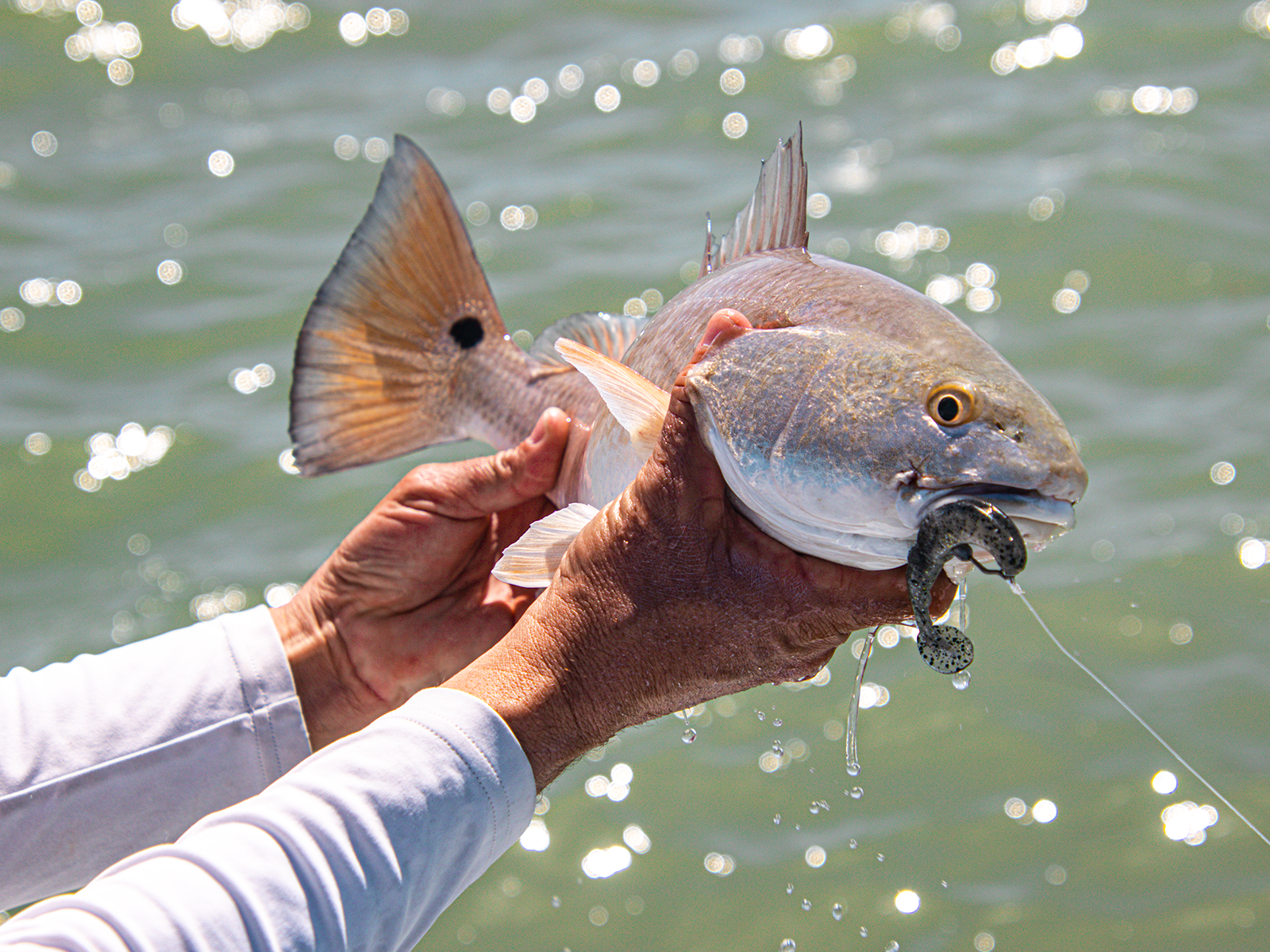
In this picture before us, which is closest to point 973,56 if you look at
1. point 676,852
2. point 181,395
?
point 181,395

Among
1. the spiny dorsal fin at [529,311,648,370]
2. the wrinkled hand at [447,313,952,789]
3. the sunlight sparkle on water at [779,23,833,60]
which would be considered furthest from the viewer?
the sunlight sparkle on water at [779,23,833,60]

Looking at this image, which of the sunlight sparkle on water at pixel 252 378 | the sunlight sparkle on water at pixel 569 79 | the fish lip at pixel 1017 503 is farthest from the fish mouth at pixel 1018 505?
the sunlight sparkle on water at pixel 569 79

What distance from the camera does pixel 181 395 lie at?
471 cm

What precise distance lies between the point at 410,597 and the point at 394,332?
2.04ft

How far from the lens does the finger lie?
7.89ft

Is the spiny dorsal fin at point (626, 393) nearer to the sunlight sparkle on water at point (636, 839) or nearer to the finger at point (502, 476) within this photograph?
the finger at point (502, 476)

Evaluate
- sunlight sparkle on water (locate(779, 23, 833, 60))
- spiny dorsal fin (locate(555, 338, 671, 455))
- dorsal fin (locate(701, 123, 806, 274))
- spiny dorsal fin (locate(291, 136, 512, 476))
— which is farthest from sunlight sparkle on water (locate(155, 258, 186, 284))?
spiny dorsal fin (locate(555, 338, 671, 455))

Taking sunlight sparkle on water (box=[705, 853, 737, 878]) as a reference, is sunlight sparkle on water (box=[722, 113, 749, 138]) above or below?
above

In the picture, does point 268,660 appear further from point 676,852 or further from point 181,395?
point 181,395

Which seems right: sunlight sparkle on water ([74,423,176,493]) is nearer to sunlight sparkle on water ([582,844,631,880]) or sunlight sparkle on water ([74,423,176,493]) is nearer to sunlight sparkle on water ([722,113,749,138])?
sunlight sparkle on water ([582,844,631,880])

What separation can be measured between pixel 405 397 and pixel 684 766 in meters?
1.33

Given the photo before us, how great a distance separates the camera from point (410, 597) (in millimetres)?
2482

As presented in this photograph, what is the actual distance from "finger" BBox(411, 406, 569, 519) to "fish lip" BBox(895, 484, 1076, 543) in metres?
1.13

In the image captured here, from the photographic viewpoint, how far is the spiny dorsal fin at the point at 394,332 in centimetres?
254
